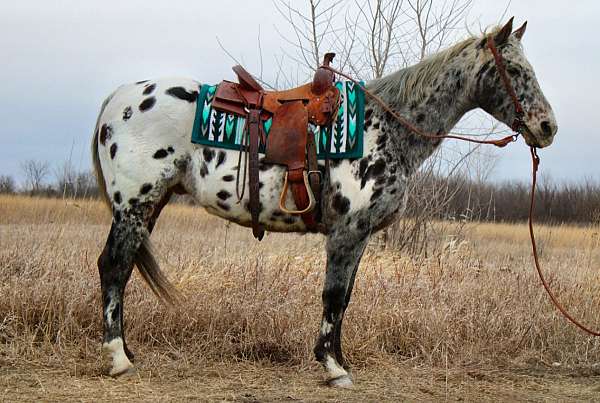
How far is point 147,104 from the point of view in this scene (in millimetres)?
4605

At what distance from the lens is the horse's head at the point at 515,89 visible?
14.2 feet

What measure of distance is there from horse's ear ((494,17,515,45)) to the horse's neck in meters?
0.25

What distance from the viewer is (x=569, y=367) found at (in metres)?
5.39

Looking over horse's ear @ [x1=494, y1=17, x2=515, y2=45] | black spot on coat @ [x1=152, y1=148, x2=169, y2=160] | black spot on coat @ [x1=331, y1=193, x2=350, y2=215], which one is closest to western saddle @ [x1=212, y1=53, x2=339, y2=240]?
black spot on coat @ [x1=331, y1=193, x2=350, y2=215]

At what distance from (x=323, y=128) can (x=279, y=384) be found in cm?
171

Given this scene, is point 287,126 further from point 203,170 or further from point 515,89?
point 515,89

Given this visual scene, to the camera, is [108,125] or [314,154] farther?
[108,125]

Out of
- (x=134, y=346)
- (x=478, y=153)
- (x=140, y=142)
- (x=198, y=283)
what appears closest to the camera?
(x=140, y=142)

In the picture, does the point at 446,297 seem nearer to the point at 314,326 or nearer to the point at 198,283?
the point at 314,326

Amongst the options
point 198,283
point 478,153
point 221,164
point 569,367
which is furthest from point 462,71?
point 478,153

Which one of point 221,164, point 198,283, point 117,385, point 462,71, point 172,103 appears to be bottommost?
point 117,385

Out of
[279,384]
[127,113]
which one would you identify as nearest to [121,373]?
[279,384]

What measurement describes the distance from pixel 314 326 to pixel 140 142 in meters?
2.02

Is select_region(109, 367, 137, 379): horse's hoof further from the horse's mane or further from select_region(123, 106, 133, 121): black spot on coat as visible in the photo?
the horse's mane
